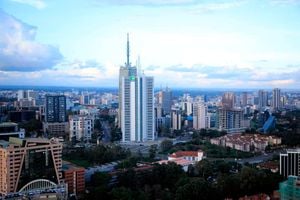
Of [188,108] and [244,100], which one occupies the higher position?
[244,100]

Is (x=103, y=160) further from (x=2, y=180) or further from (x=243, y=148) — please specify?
(x=243, y=148)

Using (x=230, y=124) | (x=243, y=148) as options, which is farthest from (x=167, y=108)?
(x=243, y=148)

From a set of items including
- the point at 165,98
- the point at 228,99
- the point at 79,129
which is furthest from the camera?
the point at 165,98

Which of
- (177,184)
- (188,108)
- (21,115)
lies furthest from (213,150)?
(188,108)

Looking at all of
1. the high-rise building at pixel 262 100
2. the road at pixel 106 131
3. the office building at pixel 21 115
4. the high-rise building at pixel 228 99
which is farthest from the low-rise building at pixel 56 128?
the high-rise building at pixel 262 100

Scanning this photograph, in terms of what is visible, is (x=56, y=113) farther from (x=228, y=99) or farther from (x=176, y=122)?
(x=228, y=99)

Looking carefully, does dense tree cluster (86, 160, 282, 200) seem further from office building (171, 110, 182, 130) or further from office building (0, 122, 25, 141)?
office building (171, 110, 182, 130)

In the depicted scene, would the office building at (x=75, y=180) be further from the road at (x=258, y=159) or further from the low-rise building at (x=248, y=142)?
the low-rise building at (x=248, y=142)
